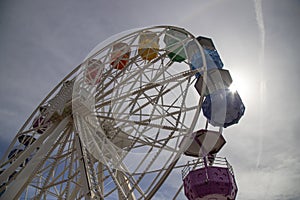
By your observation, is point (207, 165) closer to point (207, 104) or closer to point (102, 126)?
point (207, 104)

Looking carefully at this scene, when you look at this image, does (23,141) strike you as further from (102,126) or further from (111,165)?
(111,165)

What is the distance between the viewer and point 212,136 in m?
12.0

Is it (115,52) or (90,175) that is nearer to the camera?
(90,175)

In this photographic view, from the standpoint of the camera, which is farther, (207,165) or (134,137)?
(134,137)

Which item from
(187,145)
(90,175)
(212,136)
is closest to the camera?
(90,175)

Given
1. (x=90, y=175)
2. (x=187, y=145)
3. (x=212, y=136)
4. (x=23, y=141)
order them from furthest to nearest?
(x=23, y=141), (x=212, y=136), (x=187, y=145), (x=90, y=175)

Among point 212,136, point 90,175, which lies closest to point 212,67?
point 212,136

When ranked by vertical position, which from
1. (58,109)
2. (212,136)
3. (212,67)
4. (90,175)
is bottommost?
(90,175)

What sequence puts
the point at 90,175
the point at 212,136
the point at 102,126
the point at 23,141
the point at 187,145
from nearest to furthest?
the point at 90,175 < the point at 187,145 < the point at 212,136 < the point at 102,126 < the point at 23,141

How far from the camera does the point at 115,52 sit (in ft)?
43.2

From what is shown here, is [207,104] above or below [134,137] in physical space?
above

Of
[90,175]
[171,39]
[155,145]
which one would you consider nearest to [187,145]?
[155,145]

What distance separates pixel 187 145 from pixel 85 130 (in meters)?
3.76

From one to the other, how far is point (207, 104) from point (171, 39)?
3216mm
